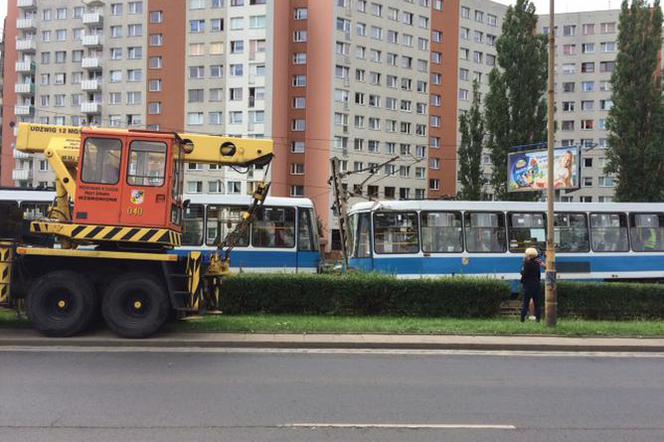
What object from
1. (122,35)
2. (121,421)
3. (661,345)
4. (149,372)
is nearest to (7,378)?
(149,372)

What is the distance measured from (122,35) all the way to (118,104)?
312 inches

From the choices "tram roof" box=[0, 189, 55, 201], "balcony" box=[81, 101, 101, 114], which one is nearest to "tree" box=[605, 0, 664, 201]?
"tram roof" box=[0, 189, 55, 201]

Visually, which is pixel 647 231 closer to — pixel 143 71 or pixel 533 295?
pixel 533 295

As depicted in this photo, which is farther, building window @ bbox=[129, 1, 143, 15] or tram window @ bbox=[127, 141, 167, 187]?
building window @ bbox=[129, 1, 143, 15]

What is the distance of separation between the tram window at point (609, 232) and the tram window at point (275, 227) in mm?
10107

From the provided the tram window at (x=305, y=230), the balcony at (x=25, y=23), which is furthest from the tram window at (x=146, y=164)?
the balcony at (x=25, y=23)

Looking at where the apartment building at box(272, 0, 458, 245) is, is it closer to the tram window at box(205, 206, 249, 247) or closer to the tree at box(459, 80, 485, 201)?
the tree at box(459, 80, 485, 201)

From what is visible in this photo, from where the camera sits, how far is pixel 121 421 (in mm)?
6238

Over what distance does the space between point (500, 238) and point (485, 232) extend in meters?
0.55

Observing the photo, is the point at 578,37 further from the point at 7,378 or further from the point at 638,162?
the point at 7,378

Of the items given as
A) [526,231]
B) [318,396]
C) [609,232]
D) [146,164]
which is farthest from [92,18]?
[318,396]

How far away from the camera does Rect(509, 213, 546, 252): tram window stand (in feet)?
66.7

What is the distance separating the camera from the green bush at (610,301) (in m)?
15.6

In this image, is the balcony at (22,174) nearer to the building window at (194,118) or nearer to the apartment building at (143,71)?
the apartment building at (143,71)
